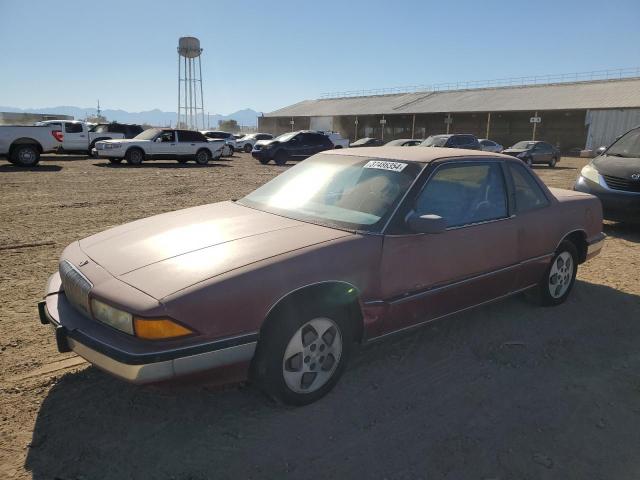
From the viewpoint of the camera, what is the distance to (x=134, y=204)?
32.0ft

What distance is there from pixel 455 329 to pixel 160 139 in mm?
18171

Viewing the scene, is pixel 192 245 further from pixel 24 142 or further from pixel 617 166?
pixel 24 142

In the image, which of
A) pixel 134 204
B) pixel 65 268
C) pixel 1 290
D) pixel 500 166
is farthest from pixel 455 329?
pixel 134 204

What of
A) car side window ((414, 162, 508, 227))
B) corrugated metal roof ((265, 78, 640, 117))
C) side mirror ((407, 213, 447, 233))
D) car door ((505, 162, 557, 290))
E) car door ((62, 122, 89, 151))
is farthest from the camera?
corrugated metal roof ((265, 78, 640, 117))

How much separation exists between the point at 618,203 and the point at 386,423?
681 cm

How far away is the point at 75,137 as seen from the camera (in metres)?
21.4

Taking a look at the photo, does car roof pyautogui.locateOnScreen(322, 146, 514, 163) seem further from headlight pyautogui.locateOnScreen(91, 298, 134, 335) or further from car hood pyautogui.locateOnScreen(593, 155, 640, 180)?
car hood pyautogui.locateOnScreen(593, 155, 640, 180)

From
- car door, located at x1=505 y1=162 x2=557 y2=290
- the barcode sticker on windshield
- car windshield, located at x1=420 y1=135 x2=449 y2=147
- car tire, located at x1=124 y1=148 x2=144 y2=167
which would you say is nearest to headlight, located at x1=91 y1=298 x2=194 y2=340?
the barcode sticker on windshield

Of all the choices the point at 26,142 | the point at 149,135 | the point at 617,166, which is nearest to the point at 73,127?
the point at 149,135

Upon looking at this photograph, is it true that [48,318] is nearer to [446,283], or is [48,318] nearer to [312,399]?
[312,399]

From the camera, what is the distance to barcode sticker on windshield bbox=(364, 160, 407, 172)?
11.7 feet

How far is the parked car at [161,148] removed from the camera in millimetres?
18781

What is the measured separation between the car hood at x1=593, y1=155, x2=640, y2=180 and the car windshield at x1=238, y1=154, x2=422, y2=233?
19.7 ft

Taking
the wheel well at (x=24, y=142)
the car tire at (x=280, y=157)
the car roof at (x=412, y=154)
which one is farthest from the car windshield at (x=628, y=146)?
the wheel well at (x=24, y=142)
